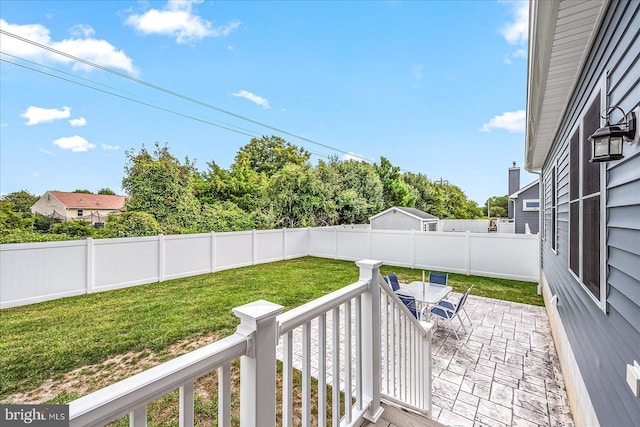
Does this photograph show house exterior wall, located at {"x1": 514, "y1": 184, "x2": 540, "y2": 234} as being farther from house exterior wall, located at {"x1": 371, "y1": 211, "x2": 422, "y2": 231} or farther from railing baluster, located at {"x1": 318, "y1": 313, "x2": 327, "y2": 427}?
railing baluster, located at {"x1": 318, "y1": 313, "x2": 327, "y2": 427}

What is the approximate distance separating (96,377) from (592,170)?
522 centimetres

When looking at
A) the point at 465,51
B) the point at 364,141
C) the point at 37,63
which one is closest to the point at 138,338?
the point at 37,63

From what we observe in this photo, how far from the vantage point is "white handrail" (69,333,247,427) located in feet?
2.06

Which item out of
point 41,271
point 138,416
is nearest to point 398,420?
point 138,416

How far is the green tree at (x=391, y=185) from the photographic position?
2194cm

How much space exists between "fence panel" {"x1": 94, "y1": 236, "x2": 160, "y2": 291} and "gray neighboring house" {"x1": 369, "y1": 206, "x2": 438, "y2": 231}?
449 inches

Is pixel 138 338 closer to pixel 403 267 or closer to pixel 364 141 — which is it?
pixel 403 267

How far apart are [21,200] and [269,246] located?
8.05 m

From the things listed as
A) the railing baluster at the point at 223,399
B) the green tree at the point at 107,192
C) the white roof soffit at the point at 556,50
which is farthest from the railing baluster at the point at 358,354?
the green tree at the point at 107,192

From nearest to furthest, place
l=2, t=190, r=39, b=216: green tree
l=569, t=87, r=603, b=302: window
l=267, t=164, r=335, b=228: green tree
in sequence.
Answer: l=569, t=87, r=603, b=302: window, l=2, t=190, r=39, b=216: green tree, l=267, t=164, r=335, b=228: green tree

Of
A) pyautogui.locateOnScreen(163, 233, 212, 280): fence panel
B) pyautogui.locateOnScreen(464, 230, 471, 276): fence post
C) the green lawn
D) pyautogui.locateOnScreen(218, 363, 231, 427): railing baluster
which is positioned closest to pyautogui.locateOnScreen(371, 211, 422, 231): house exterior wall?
pyautogui.locateOnScreen(464, 230, 471, 276): fence post

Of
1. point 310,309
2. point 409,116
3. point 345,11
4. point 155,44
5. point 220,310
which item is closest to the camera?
point 310,309

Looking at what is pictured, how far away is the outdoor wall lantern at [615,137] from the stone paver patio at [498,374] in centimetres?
251

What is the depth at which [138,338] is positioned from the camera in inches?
164
